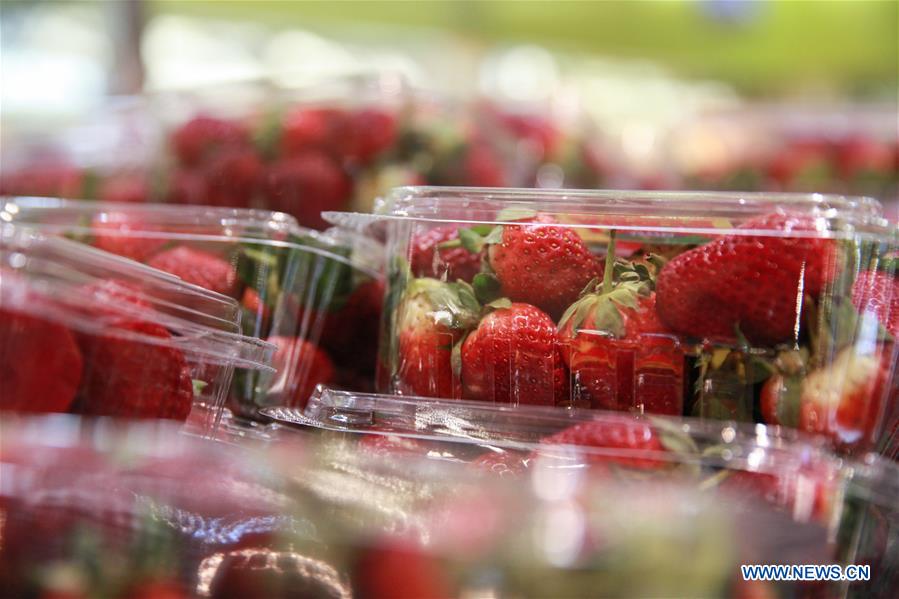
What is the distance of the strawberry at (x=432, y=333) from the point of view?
79 cm

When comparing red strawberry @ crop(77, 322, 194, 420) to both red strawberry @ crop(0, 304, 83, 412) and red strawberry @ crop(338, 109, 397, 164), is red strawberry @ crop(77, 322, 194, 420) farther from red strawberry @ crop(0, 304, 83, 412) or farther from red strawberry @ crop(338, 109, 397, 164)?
red strawberry @ crop(338, 109, 397, 164)

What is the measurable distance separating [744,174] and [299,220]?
1.63 metres

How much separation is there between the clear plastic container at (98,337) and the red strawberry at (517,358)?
0.69ft

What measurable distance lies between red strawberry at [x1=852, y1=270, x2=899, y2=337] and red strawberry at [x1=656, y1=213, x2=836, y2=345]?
28mm

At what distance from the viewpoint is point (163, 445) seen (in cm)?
66

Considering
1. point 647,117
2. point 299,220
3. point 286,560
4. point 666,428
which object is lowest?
point 286,560

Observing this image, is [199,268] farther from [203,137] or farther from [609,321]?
[203,137]

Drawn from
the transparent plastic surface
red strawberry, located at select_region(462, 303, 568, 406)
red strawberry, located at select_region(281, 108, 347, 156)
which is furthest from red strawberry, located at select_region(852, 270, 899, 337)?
red strawberry, located at select_region(281, 108, 347, 156)

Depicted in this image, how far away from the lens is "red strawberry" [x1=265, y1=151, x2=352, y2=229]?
125cm

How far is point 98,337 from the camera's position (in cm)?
67

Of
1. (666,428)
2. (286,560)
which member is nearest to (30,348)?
(286,560)

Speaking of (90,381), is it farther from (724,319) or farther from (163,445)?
(724,319)

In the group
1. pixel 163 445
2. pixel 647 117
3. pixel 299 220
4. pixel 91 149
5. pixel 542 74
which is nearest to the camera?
pixel 163 445

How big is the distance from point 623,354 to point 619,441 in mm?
117
